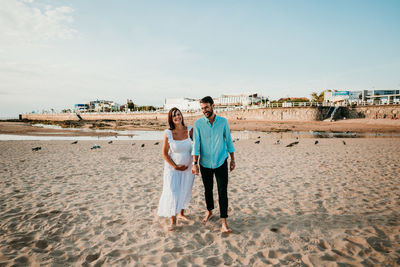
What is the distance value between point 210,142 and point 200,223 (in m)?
1.70

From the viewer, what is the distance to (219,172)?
12.5 feet

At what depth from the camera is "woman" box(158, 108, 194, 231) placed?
12.9ft

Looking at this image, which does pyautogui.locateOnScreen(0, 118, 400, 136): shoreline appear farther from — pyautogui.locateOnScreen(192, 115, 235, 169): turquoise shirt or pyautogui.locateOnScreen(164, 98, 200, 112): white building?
pyautogui.locateOnScreen(164, 98, 200, 112): white building

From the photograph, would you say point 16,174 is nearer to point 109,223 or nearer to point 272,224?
point 109,223

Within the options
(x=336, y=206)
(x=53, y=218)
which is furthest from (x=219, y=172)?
(x=53, y=218)

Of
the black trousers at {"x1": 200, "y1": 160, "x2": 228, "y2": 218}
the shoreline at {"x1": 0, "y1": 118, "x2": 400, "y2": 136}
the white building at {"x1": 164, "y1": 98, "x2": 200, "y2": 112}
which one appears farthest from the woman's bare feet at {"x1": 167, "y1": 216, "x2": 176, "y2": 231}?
the white building at {"x1": 164, "y1": 98, "x2": 200, "y2": 112}

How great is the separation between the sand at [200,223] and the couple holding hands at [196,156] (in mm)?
574

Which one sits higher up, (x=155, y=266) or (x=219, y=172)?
(x=219, y=172)

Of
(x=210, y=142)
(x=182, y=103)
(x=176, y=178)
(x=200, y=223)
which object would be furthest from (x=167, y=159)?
(x=182, y=103)

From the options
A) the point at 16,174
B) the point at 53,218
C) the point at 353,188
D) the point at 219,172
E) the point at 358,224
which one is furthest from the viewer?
the point at 16,174

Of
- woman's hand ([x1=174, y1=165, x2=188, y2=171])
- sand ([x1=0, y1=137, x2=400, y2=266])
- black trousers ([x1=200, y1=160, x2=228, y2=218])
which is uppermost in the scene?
woman's hand ([x1=174, y1=165, x2=188, y2=171])

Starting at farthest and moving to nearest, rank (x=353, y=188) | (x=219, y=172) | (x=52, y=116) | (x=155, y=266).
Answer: (x=52, y=116) → (x=353, y=188) → (x=219, y=172) → (x=155, y=266)

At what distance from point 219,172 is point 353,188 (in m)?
4.85

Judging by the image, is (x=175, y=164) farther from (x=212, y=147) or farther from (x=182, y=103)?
(x=182, y=103)
